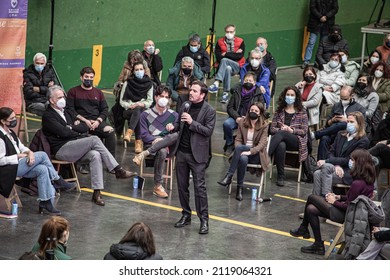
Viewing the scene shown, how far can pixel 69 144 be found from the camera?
41.1ft

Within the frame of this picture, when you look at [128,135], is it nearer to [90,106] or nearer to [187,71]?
[90,106]

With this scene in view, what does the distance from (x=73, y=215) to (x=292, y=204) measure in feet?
9.35

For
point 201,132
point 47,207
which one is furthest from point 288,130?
point 47,207

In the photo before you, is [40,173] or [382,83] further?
[382,83]

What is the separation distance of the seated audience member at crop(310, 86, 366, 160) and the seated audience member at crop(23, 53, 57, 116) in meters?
3.94

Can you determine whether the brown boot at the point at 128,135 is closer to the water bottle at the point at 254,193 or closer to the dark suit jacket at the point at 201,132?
the water bottle at the point at 254,193

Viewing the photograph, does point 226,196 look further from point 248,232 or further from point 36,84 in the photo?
point 36,84

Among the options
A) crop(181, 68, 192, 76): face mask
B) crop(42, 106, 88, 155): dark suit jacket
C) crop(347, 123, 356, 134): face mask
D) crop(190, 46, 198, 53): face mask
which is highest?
crop(190, 46, 198, 53): face mask

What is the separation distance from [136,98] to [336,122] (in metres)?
2.95

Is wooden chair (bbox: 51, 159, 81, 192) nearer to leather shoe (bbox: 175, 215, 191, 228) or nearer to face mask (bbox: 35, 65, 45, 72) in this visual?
leather shoe (bbox: 175, 215, 191, 228)

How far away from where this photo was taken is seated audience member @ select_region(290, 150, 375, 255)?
10508 mm

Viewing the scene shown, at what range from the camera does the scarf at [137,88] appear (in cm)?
1507

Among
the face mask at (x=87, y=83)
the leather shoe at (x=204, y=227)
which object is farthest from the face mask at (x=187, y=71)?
the leather shoe at (x=204, y=227)

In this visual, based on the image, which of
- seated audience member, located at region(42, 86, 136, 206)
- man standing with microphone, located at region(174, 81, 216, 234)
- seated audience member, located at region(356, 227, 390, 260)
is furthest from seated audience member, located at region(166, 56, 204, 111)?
seated audience member, located at region(356, 227, 390, 260)
